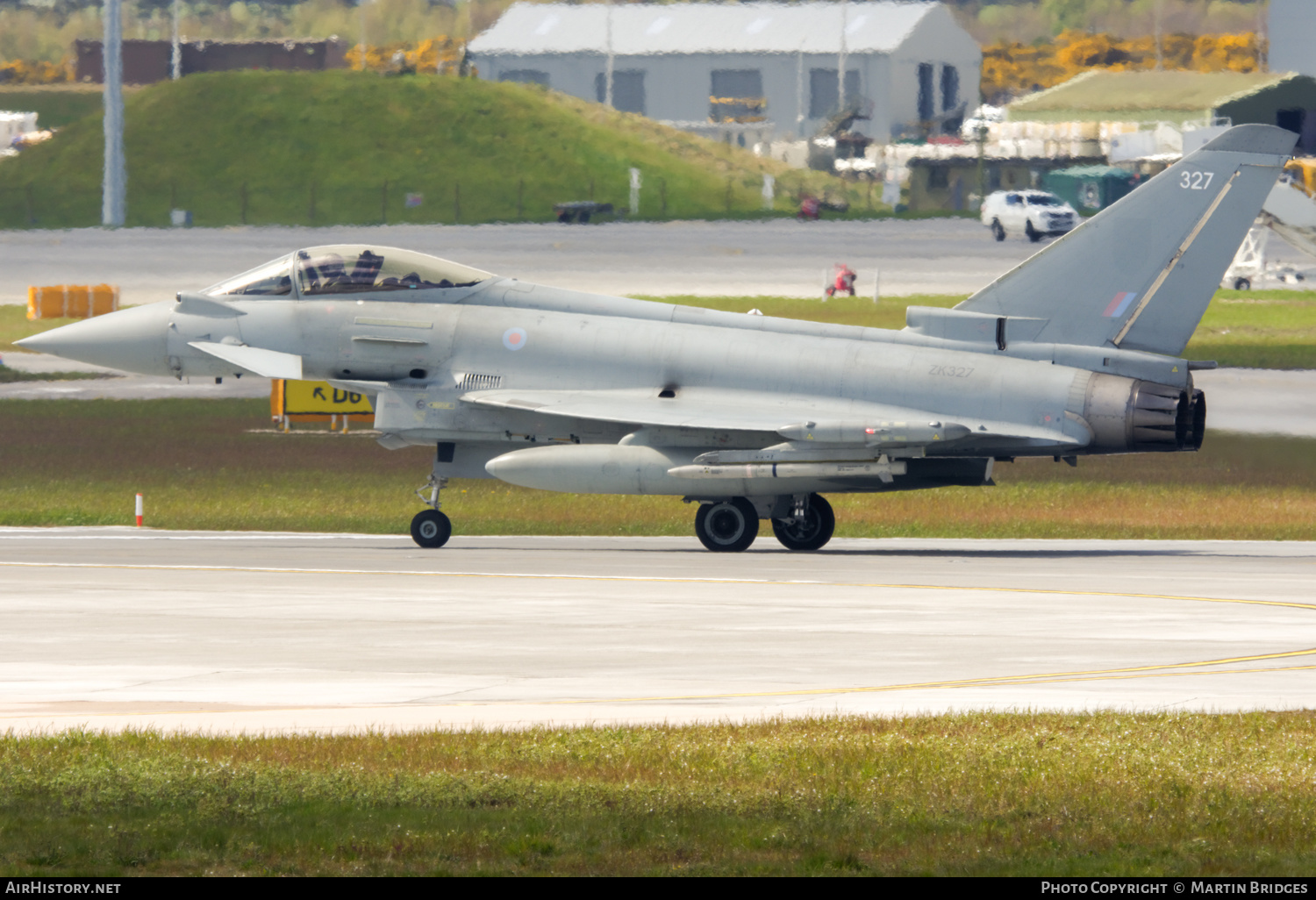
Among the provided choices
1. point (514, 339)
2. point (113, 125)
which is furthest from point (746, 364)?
point (113, 125)

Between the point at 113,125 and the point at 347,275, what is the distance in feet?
253

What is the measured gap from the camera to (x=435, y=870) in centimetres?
954

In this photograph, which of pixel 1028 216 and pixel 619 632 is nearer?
pixel 619 632

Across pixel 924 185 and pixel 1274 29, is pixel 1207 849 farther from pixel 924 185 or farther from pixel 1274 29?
pixel 1274 29

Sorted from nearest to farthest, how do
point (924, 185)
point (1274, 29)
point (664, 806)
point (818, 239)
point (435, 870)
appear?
1. point (435, 870)
2. point (664, 806)
3. point (818, 239)
4. point (924, 185)
5. point (1274, 29)

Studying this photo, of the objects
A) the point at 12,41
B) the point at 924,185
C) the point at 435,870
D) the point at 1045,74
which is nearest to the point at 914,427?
the point at 435,870

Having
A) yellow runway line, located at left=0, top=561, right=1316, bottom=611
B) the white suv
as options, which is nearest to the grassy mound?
the white suv

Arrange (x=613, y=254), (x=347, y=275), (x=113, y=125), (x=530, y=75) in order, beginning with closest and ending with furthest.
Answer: (x=347, y=275) < (x=613, y=254) < (x=113, y=125) < (x=530, y=75)

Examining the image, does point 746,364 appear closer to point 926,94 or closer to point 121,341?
point 121,341

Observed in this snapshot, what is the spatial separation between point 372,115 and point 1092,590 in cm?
10201

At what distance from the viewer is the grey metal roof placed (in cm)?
13988

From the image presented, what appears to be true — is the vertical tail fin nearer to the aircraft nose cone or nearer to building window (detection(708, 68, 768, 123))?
the aircraft nose cone

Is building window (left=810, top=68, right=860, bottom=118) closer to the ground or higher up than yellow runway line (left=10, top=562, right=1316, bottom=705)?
higher up

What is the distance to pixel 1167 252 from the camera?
2655cm
